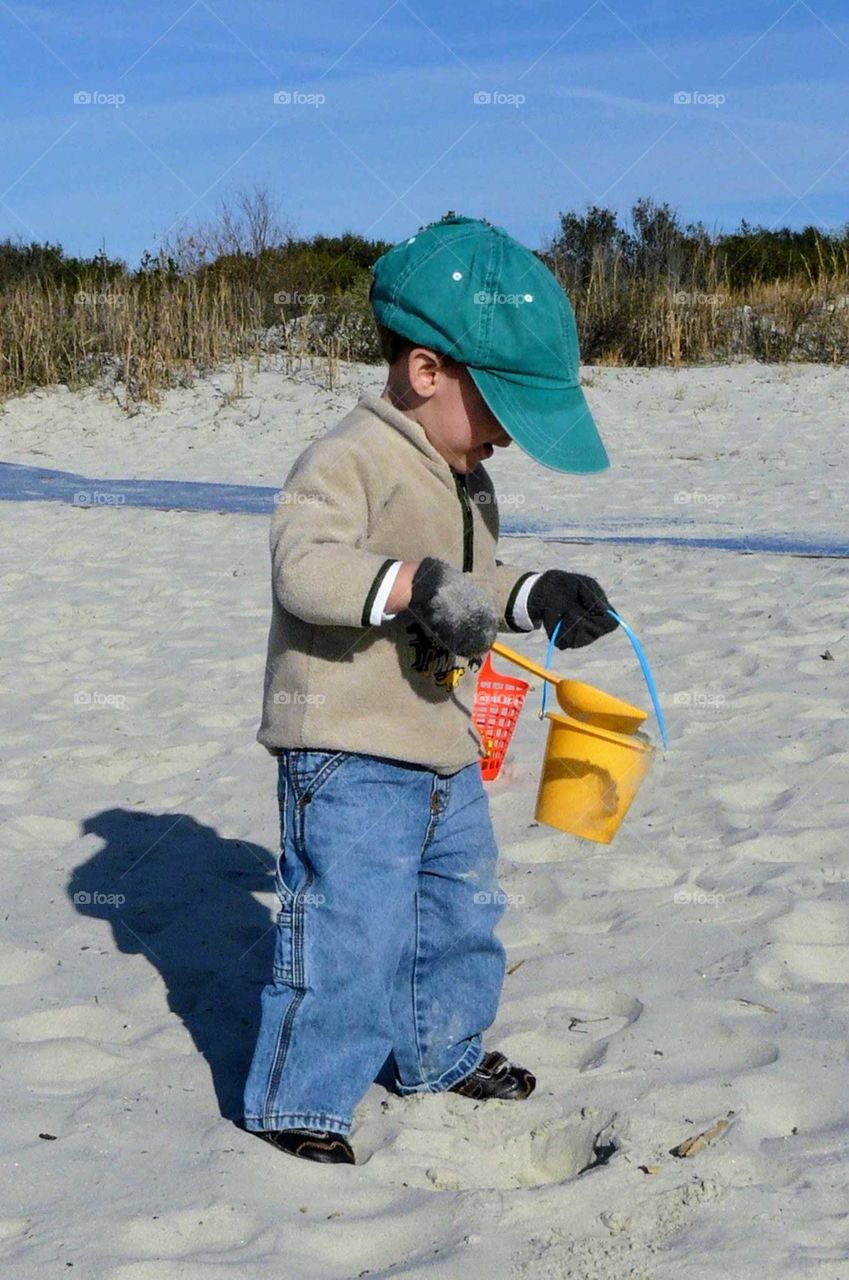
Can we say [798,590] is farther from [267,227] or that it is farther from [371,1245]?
[267,227]

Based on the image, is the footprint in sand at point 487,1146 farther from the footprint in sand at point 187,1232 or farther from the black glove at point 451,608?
the black glove at point 451,608

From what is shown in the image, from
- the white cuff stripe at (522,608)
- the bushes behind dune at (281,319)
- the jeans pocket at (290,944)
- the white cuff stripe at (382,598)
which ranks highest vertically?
the bushes behind dune at (281,319)

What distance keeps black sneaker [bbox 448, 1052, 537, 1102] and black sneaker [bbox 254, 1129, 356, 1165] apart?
10.6 inches

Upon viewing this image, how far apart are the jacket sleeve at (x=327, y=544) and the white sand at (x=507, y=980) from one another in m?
0.83

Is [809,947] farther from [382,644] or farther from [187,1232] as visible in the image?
[187,1232]

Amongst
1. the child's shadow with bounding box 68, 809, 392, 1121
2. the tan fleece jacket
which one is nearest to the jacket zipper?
the tan fleece jacket

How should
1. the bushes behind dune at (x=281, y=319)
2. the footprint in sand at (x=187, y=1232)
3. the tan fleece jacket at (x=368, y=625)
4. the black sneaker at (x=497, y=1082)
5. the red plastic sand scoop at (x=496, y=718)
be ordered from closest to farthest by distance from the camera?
the footprint in sand at (x=187, y=1232), the tan fleece jacket at (x=368, y=625), the black sneaker at (x=497, y=1082), the red plastic sand scoop at (x=496, y=718), the bushes behind dune at (x=281, y=319)

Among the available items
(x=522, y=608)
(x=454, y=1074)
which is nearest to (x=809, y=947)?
(x=454, y=1074)

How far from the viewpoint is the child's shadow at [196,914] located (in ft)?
8.66

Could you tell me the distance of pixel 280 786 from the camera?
228cm

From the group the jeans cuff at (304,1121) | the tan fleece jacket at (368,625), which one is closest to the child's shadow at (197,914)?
the jeans cuff at (304,1121)

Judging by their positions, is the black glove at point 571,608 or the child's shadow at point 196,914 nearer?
the black glove at point 571,608

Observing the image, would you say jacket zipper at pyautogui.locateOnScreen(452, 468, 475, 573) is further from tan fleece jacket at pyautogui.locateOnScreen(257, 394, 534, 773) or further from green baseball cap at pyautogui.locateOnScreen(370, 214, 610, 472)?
green baseball cap at pyautogui.locateOnScreen(370, 214, 610, 472)

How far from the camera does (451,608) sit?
1988 millimetres
